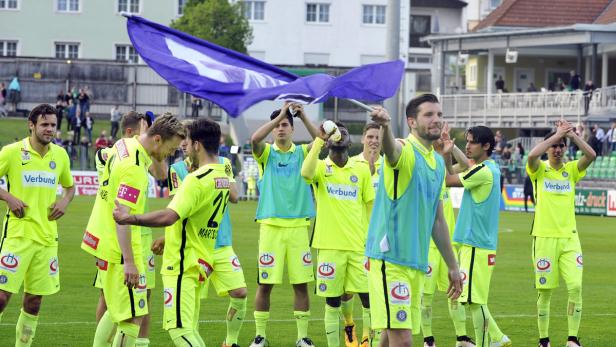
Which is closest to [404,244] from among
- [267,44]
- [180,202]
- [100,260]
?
[180,202]

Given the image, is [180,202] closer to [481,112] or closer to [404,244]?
[404,244]

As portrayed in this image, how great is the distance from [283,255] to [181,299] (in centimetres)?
382

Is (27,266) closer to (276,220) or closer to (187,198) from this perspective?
(187,198)

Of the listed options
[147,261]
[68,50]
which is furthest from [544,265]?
[68,50]

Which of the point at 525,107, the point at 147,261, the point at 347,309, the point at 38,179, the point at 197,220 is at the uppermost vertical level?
the point at 525,107

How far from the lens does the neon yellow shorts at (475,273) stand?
13703 millimetres

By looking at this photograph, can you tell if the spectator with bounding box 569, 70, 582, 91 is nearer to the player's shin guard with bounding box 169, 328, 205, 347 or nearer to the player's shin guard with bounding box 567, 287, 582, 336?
the player's shin guard with bounding box 567, 287, 582, 336

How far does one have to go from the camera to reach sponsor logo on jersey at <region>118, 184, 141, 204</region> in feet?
34.9

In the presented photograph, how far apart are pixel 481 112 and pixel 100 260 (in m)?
53.8

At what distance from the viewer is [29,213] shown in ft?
42.1

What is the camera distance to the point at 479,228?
13820 mm

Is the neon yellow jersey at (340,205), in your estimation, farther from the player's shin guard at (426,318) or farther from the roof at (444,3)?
the roof at (444,3)

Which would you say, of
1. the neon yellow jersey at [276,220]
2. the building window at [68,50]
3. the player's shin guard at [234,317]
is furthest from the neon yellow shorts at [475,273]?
the building window at [68,50]

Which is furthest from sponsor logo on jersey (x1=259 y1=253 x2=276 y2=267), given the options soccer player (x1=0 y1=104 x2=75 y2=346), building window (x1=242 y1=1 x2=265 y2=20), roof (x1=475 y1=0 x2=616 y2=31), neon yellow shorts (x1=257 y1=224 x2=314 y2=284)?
building window (x1=242 y1=1 x2=265 y2=20)
